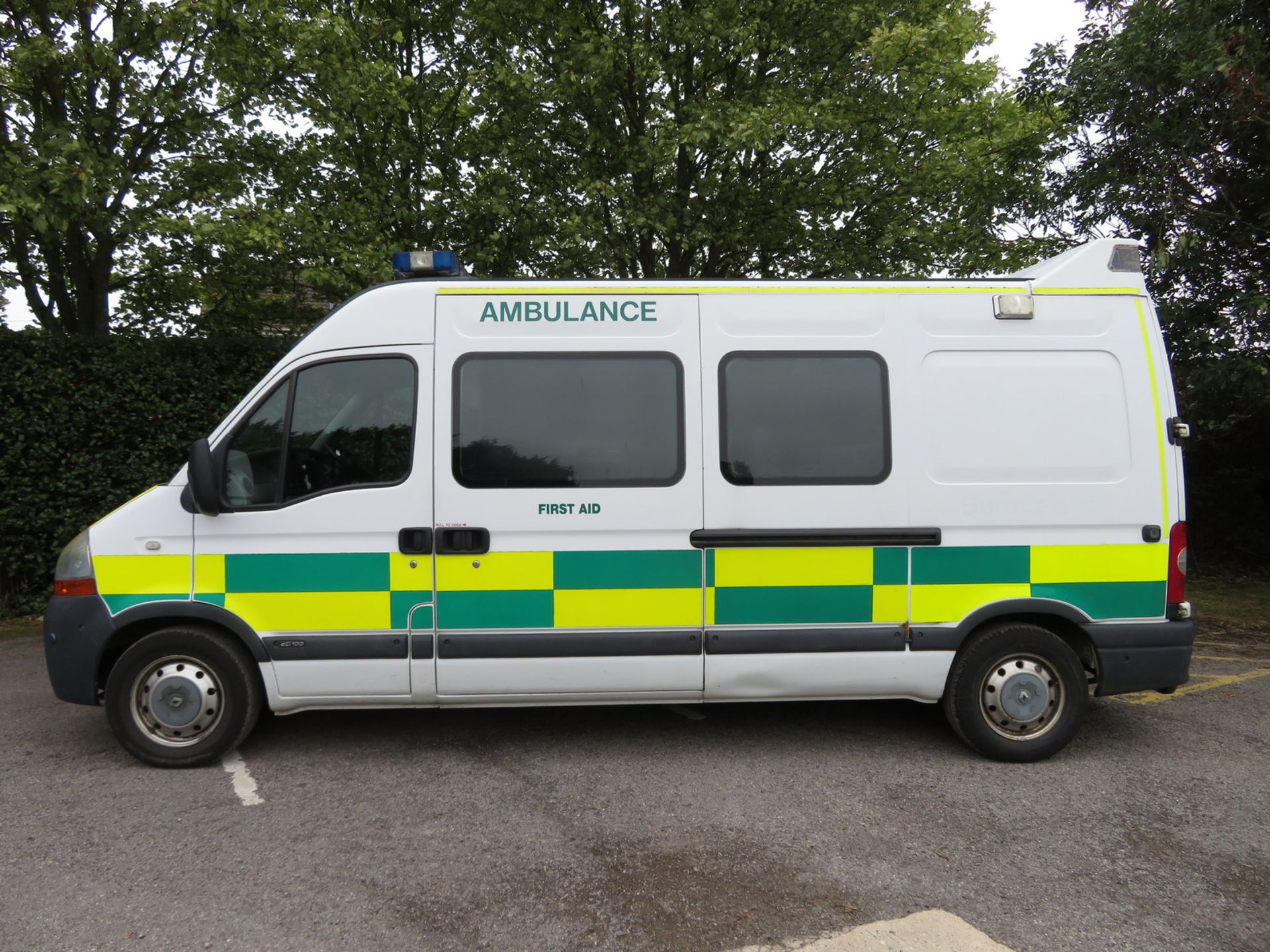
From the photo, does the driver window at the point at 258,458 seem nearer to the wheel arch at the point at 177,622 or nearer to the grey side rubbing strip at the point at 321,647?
the wheel arch at the point at 177,622

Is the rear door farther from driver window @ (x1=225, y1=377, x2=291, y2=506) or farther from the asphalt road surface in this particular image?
driver window @ (x1=225, y1=377, x2=291, y2=506)

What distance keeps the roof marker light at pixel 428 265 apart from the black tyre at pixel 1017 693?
125 inches

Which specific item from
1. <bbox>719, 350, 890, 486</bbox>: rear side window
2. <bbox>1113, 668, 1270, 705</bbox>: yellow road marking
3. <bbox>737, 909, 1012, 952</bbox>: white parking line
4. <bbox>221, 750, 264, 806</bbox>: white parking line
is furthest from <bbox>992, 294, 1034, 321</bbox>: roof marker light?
<bbox>221, 750, 264, 806</bbox>: white parking line

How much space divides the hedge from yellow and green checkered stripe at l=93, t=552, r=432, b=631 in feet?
13.2

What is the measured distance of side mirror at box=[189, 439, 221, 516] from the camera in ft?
13.1

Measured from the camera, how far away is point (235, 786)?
4.02 meters

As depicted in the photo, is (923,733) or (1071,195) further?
(1071,195)

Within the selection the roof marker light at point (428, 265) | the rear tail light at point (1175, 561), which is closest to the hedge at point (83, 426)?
the roof marker light at point (428, 265)

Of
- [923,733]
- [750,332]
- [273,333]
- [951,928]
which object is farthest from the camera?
[273,333]

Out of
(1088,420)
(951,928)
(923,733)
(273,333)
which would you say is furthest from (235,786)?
(273,333)

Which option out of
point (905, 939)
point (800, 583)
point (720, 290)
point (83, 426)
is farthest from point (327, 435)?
point (83, 426)

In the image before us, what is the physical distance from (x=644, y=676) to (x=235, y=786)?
195 cm

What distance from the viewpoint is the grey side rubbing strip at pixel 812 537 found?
4195 millimetres

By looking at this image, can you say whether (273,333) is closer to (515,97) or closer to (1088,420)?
(515,97)
